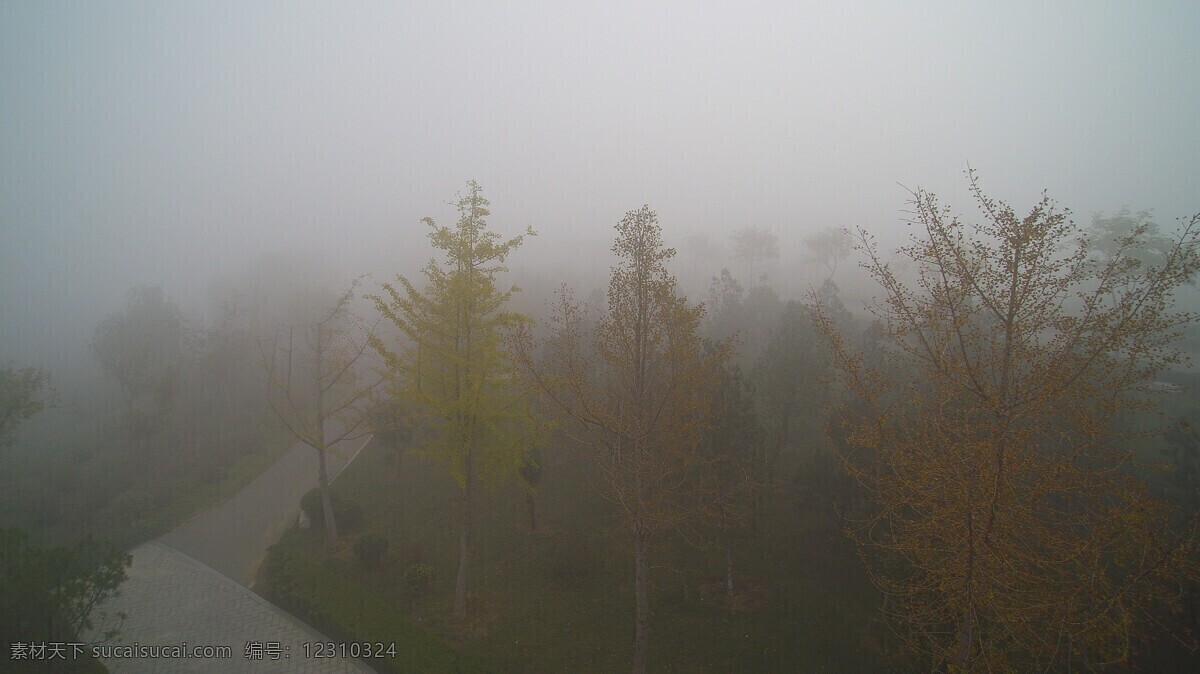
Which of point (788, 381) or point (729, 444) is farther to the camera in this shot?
point (788, 381)

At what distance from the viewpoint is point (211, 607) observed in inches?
484

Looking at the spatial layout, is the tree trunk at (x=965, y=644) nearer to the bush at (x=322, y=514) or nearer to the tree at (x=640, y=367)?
the tree at (x=640, y=367)

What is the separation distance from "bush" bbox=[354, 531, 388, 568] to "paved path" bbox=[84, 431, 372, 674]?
2101 millimetres

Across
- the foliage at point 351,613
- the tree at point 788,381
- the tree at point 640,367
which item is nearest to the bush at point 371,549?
the foliage at point 351,613

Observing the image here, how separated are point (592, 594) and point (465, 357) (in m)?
6.68

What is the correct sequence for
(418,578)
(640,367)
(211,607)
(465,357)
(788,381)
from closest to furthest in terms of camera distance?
(640,367) < (465,357) < (211,607) < (418,578) < (788,381)

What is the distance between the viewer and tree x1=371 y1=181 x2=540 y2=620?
11109 mm

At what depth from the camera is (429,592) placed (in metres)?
12.5

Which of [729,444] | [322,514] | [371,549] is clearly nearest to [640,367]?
[729,444]

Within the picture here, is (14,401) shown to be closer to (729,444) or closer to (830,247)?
(729,444)

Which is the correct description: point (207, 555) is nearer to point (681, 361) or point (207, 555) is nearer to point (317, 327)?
point (317, 327)

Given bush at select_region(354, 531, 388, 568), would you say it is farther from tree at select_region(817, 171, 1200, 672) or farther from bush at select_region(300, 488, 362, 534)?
tree at select_region(817, 171, 1200, 672)

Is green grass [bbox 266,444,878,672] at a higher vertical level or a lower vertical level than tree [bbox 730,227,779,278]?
lower

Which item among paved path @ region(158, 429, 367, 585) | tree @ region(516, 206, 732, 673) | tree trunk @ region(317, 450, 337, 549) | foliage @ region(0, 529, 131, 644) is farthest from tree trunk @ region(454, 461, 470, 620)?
foliage @ region(0, 529, 131, 644)
